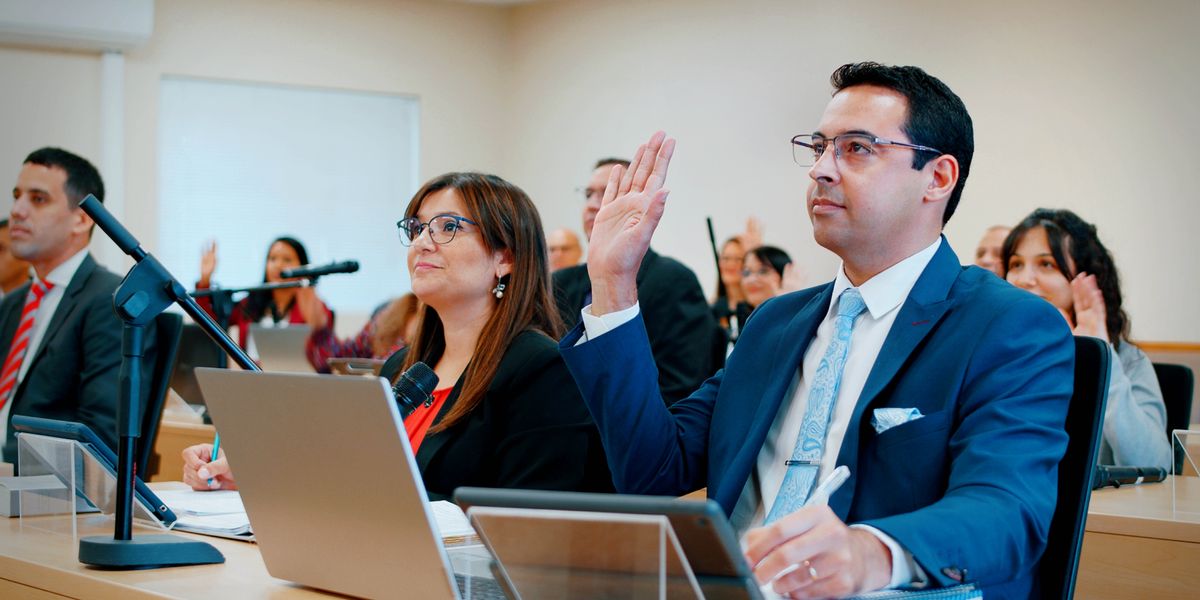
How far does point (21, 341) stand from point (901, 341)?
2.57 meters

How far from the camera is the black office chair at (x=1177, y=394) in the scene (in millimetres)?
3242

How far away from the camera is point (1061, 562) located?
1.39m

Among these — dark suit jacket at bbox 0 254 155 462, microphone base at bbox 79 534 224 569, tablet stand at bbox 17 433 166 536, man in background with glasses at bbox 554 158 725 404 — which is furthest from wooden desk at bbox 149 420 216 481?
microphone base at bbox 79 534 224 569

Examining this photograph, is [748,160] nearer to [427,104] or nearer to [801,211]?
[801,211]

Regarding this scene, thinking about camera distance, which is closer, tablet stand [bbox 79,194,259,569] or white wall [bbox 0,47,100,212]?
tablet stand [bbox 79,194,259,569]

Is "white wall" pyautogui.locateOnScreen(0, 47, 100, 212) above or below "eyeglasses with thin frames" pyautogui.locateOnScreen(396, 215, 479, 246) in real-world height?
above

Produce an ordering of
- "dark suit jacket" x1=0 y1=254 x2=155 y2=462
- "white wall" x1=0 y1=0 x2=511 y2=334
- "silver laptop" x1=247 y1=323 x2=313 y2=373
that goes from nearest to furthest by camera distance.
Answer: "dark suit jacket" x1=0 y1=254 x2=155 y2=462, "silver laptop" x1=247 y1=323 x2=313 y2=373, "white wall" x1=0 y1=0 x2=511 y2=334

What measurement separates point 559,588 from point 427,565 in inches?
7.7

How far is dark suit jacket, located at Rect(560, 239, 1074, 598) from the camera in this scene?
4.06 ft

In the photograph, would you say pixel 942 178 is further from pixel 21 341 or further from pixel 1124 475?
pixel 21 341

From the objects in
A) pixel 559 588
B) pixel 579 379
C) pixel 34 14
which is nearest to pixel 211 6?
pixel 34 14

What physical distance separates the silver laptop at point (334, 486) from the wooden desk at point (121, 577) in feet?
0.16

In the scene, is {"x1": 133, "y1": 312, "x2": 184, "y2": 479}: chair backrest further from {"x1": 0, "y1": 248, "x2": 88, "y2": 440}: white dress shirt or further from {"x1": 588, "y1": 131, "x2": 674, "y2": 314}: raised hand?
{"x1": 588, "y1": 131, "x2": 674, "y2": 314}: raised hand

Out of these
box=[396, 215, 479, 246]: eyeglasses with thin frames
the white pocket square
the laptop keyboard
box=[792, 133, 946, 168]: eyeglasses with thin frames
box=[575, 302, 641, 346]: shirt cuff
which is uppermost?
box=[792, 133, 946, 168]: eyeglasses with thin frames
